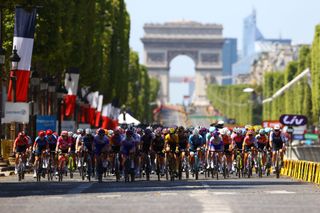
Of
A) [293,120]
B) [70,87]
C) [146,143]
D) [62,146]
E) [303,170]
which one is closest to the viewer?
[146,143]

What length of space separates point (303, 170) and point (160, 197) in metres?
19.7

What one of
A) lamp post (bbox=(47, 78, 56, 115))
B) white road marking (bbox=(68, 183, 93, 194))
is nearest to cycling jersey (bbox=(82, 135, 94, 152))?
white road marking (bbox=(68, 183, 93, 194))

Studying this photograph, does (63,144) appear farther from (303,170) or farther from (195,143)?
(303,170)

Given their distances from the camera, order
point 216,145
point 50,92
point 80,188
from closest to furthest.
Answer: point 80,188, point 216,145, point 50,92

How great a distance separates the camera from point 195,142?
181 ft

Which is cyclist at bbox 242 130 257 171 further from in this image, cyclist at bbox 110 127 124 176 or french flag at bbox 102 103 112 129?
french flag at bbox 102 103 112 129

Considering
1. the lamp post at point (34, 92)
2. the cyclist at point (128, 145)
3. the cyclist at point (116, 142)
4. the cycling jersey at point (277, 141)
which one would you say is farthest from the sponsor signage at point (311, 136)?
the cyclist at point (128, 145)

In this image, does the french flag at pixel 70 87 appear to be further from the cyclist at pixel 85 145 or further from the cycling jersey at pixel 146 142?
the cycling jersey at pixel 146 142

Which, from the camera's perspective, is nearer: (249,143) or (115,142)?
(115,142)

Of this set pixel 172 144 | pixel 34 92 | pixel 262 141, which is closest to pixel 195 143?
pixel 172 144

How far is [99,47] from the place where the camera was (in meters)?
101

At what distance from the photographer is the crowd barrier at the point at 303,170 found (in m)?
52.5

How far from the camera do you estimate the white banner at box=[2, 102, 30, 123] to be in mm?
59531

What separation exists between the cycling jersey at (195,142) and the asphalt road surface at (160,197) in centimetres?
520
